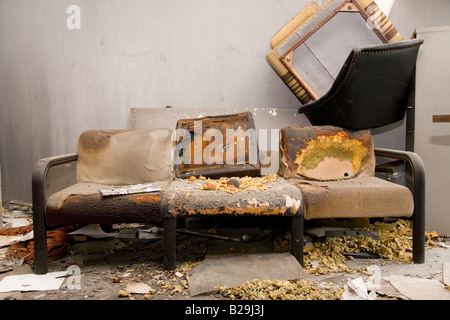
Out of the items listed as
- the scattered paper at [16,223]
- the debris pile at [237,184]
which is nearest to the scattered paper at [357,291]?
the debris pile at [237,184]

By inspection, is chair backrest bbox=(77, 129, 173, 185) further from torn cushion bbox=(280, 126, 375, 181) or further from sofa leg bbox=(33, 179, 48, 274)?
torn cushion bbox=(280, 126, 375, 181)

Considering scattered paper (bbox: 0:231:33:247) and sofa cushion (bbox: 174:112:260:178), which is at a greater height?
sofa cushion (bbox: 174:112:260:178)

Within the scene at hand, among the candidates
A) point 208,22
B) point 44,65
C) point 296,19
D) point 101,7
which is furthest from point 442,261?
point 44,65

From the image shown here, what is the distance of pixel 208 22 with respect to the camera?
302cm

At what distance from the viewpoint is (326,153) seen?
238 centimetres

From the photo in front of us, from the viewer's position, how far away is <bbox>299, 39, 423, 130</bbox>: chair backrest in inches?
85.4

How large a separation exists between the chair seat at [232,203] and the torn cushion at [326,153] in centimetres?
49

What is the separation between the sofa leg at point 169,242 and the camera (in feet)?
6.17

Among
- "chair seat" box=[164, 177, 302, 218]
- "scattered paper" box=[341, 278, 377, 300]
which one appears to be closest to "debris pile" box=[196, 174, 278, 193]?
"chair seat" box=[164, 177, 302, 218]

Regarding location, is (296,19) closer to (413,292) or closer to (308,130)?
(308,130)

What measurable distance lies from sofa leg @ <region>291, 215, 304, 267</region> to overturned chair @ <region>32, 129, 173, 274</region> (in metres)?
0.77

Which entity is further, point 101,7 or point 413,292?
point 101,7

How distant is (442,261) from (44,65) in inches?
142

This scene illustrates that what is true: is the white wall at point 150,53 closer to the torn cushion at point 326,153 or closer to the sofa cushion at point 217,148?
the sofa cushion at point 217,148
